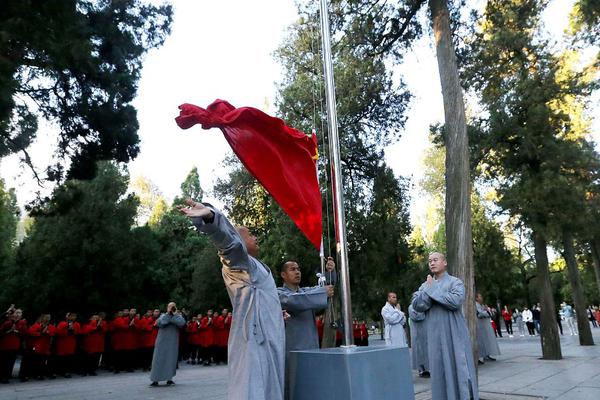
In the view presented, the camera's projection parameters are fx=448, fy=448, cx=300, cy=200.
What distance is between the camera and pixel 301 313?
455cm

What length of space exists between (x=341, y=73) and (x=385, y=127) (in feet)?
9.92

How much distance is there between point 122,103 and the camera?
39.7 feet

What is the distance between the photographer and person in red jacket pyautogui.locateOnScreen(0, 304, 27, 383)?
11.9 m

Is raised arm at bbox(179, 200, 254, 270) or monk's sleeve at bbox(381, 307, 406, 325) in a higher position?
raised arm at bbox(179, 200, 254, 270)

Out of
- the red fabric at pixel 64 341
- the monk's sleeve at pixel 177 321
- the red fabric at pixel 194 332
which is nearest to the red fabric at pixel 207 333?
the red fabric at pixel 194 332

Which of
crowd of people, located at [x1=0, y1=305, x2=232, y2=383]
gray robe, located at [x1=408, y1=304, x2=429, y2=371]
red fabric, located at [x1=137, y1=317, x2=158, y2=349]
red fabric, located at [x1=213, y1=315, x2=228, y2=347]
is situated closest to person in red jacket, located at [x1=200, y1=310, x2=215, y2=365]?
crowd of people, located at [x1=0, y1=305, x2=232, y2=383]

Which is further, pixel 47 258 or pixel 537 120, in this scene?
pixel 47 258

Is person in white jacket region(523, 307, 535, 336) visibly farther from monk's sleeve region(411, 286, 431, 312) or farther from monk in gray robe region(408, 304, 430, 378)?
monk's sleeve region(411, 286, 431, 312)

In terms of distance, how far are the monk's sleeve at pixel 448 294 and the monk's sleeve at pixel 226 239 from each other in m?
2.70

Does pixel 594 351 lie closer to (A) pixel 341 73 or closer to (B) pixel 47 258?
(A) pixel 341 73

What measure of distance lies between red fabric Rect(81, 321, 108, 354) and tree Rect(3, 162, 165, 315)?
9.11m

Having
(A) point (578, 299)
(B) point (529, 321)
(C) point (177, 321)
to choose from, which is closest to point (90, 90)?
(C) point (177, 321)

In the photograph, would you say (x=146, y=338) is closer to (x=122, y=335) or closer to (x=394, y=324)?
(x=122, y=335)

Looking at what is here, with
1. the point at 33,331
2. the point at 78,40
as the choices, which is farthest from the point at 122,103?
the point at 33,331
